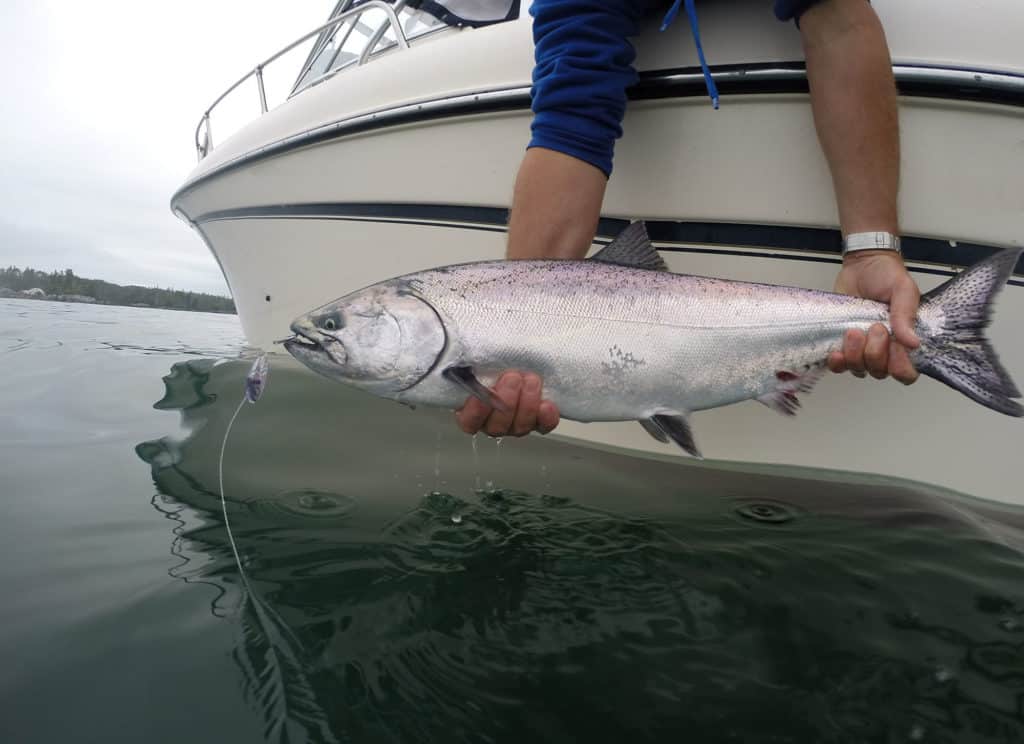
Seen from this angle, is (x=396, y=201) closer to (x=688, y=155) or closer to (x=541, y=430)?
(x=688, y=155)

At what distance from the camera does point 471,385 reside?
1.83 metres

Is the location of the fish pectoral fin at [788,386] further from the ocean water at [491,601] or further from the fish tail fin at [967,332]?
the ocean water at [491,601]

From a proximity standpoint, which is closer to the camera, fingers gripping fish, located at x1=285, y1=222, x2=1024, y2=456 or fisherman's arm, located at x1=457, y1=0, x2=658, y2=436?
fingers gripping fish, located at x1=285, y1=222, x2=1024, y2=456

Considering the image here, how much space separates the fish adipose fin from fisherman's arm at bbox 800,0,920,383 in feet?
1.81

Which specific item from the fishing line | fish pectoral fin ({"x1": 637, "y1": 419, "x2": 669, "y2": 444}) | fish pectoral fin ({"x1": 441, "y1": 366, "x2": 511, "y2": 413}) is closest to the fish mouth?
the fishing line

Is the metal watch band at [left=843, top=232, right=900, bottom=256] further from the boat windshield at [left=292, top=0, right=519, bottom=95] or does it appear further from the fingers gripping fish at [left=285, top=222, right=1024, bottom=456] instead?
the boat windshield at [left=292, top=0, right=519, bottom=95]

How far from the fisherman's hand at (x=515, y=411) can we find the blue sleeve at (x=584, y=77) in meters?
Answer: 0.94

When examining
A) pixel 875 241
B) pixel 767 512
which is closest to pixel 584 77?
pixel 875 241

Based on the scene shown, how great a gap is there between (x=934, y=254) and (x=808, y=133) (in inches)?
25.7

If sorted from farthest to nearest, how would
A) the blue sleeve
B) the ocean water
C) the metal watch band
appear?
1. the blue sleeve
2. the metal watch band
3. the ocean water

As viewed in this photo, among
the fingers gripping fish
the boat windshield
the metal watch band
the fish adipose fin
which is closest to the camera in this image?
the fingers gripping fish

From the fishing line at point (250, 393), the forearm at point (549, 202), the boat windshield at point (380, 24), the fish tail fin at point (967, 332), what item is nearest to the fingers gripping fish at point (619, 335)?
the fish tail fin at point (967, 332)

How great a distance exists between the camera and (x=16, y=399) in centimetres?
405

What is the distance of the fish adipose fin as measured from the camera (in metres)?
1.97
